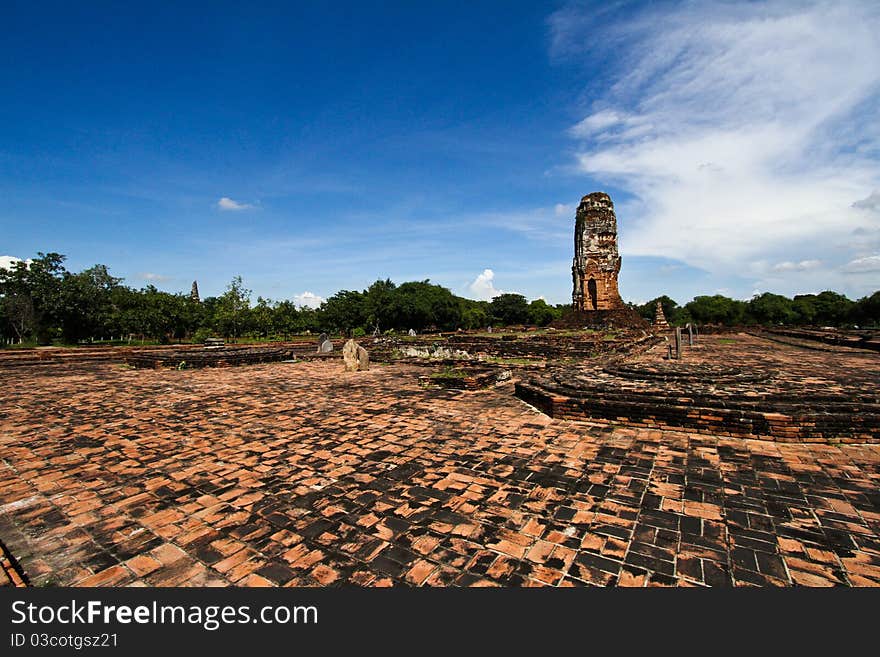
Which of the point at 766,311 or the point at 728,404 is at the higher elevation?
the point at 766,311

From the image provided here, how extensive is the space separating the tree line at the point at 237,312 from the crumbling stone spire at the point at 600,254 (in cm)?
1704

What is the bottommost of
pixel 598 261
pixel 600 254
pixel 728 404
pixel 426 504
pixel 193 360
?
pixel 426 504

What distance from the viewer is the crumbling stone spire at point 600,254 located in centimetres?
3322

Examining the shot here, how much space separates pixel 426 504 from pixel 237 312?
1127 inches

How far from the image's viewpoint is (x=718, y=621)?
1921 mm

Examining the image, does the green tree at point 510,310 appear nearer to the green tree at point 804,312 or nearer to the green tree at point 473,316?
the green tree at point 473,316

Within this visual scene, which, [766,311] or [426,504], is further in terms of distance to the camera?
[766,311]

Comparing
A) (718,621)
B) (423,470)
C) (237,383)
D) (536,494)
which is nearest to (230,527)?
(423,470)

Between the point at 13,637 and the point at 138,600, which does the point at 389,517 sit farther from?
the point at 13,637

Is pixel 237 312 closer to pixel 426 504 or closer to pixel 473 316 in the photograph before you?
pixel 426 504

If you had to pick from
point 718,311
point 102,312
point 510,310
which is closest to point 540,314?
point 510,310

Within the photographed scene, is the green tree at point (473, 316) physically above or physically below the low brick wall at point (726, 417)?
above

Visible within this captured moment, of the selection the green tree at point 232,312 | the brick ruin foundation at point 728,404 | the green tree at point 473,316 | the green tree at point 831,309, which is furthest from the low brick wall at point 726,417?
the green tree at point 831,309

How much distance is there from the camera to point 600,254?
33312 mm
